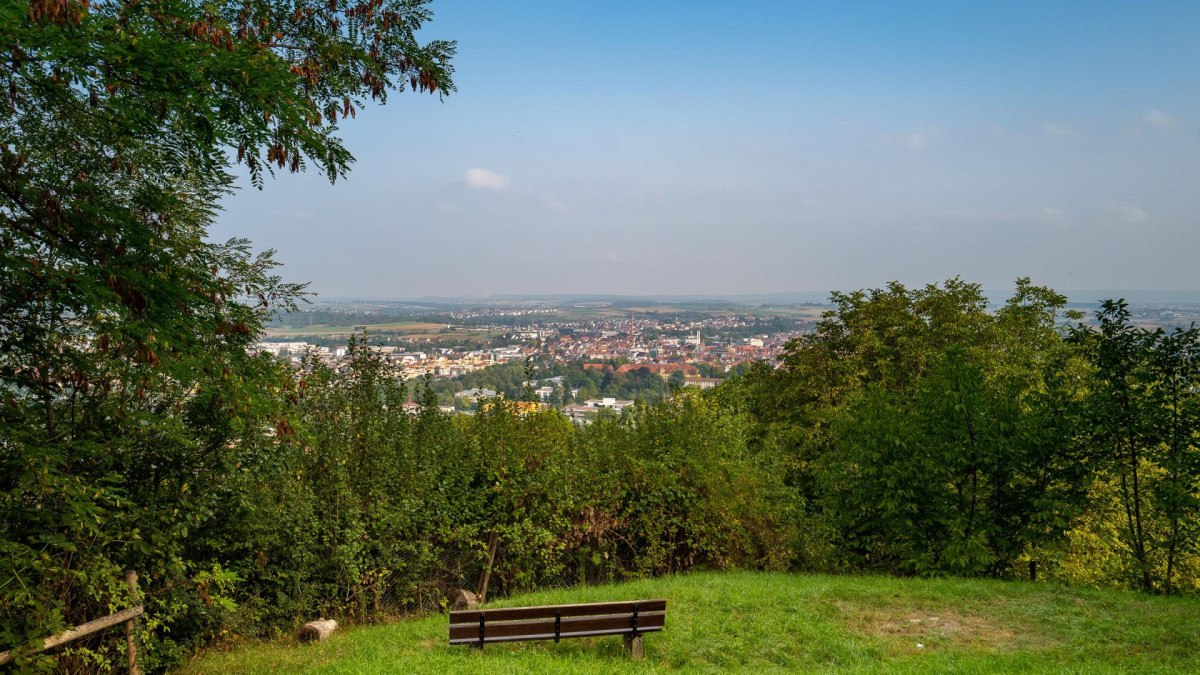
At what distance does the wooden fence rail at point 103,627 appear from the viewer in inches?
218

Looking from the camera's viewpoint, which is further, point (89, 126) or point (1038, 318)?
point (1038, 318)

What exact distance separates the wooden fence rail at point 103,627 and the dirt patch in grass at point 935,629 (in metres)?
8.33

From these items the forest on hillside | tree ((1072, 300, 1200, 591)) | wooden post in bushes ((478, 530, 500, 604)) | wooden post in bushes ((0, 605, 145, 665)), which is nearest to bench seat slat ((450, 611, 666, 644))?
the forest on hillside

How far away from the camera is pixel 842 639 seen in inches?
324

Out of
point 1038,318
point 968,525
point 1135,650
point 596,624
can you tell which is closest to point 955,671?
point 1135,650

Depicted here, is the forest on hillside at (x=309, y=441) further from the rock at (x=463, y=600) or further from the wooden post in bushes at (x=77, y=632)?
the rock at (x=463, y=600)

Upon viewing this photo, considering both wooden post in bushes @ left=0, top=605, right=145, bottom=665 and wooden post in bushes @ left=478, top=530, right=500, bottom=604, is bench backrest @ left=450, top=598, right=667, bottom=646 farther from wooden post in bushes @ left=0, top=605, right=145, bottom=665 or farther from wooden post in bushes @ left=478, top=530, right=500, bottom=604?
wooden post in bushes @ left=478, top=530, right=500, bottom=604

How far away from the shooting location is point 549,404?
16.8 metres

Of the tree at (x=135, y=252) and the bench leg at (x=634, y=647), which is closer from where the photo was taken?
the tree at (x=135, y=252)

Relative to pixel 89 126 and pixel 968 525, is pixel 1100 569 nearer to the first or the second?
pixel 968 525

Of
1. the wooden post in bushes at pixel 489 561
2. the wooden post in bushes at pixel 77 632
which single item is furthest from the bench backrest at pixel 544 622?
the wooden post in bushes at pixel 489 561

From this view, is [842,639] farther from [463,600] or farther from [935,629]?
[463,600]

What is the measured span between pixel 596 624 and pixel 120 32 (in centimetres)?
696

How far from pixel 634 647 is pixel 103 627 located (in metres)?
5.45
